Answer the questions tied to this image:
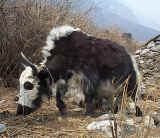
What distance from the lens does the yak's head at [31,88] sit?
376 centimetres

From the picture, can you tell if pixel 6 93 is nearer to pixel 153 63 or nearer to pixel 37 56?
pixel 37 56

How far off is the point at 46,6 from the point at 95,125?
12.7 ft

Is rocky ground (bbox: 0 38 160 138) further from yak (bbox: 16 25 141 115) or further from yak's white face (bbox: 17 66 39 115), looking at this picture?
yak (bbox: 16 25 141 115)

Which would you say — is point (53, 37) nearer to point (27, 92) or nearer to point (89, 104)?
point (27, 92)

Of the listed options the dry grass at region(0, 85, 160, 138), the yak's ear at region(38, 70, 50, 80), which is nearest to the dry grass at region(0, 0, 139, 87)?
the dry grass at region(0, 85, 160, 138)

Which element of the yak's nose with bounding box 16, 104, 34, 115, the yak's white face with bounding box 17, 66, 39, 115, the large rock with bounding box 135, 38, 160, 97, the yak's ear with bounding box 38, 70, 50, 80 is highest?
the large rock with bounding box 135, 38, 160, 97

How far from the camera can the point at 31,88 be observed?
151 inches

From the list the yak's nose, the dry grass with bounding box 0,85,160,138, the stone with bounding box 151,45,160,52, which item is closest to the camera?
the dry grass with bounding box 0,85,160,138

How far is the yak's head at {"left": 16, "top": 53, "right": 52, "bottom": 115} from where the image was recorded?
376 cm

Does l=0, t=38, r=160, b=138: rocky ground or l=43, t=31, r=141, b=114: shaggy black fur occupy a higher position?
l=43, t=31, r=141, b=114: shaggy black fur

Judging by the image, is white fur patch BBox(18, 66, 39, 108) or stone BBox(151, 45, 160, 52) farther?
stone BBox(151, 45, 160, 52)

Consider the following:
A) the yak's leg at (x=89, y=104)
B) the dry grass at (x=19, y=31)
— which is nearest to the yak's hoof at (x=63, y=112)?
the yak's leg at (x=89, y=104)

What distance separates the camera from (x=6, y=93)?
516 centimetres

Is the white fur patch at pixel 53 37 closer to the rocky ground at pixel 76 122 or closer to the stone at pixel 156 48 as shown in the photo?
the rocky ground at pixel 76 122
